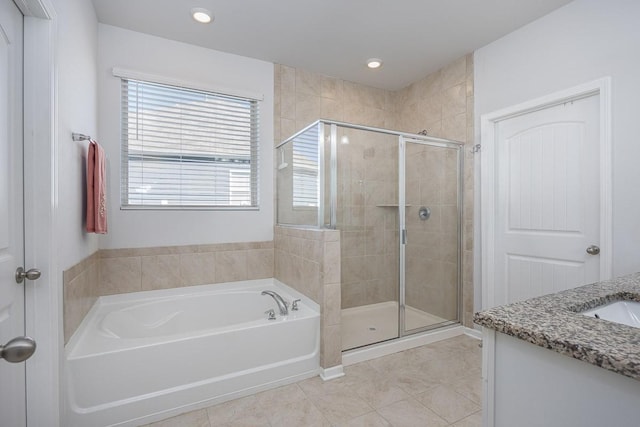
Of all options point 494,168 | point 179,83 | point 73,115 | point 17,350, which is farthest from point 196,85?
point 494,168

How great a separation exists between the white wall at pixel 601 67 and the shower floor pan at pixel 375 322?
1.40 metres

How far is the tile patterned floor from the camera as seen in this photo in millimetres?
1634

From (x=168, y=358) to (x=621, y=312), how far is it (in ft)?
6.73

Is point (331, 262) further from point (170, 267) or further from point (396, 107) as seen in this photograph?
point (396, 107)

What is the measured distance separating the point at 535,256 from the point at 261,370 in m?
2.18

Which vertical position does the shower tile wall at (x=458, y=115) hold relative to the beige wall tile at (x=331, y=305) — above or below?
above

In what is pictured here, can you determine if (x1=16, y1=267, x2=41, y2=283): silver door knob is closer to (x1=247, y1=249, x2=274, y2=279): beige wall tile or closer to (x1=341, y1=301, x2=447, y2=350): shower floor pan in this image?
(x1=247, y1=249, x2=274, y2=279): beige wall tile

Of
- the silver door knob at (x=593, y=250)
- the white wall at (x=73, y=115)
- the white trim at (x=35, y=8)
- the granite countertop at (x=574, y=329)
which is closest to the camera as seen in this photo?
the granite countertop at (x=574, y=329)

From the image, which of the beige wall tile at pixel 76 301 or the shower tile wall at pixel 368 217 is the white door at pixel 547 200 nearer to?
the shower tile wall at pixel 368 217

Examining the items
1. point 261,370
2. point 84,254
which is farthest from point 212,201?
point 261,370

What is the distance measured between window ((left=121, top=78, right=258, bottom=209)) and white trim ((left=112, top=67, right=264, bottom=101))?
5 centimetres

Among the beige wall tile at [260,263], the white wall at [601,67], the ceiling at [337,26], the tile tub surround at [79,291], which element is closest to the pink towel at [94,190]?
the tile tub surround at [79,291]

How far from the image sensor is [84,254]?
1.89m

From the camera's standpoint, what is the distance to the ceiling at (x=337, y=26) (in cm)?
211
